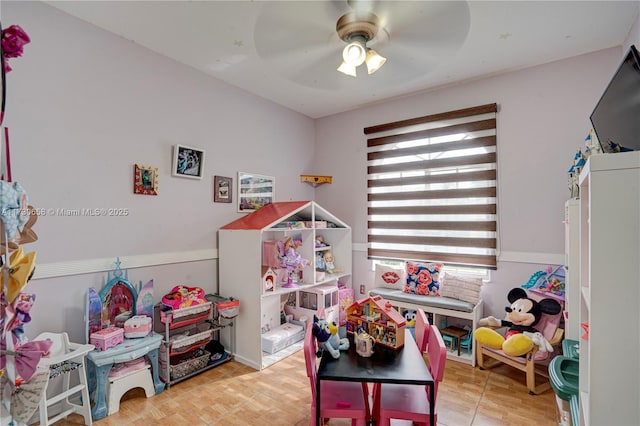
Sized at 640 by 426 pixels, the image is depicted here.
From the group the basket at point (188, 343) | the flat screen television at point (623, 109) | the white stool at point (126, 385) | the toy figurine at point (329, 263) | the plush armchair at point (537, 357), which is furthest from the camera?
the toy figurine at point (329, 263)

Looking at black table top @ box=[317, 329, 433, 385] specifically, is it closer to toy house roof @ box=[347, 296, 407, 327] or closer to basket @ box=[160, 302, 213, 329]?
toy house roof @ box=[347, 296, 407, 327]

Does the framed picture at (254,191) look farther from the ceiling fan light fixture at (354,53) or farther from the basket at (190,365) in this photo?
the ceiling fan light fixture at (354,53)

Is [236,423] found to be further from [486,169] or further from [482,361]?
[486,169]

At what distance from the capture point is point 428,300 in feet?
10.0

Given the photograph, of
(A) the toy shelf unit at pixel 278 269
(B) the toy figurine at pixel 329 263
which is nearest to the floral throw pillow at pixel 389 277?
(A) the toy shelf unit at pixel 278 269

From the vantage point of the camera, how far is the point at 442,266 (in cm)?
332

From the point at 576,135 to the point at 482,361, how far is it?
2.16m

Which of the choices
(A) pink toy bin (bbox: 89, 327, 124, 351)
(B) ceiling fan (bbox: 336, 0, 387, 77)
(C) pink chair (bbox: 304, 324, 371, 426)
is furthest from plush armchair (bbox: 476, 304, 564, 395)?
(A) pink toy bin (bbox: 89, 327, 124, 351)

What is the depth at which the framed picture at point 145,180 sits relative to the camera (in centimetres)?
252

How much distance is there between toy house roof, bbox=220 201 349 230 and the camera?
9.72ft

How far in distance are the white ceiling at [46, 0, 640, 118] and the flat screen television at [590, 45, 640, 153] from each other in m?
1.15

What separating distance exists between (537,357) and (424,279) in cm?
113

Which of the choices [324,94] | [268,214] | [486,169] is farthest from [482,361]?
Answer: [324,94]

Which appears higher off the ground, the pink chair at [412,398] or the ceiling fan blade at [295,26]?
the ceiling fan blade at [295,26]
